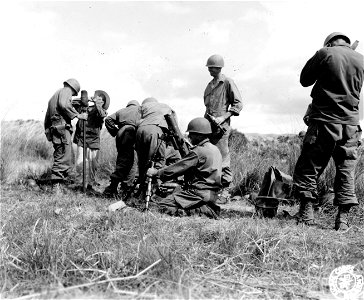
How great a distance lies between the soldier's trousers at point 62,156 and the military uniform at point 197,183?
8.99 feet

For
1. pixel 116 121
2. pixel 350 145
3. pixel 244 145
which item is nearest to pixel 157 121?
pixel 116 121

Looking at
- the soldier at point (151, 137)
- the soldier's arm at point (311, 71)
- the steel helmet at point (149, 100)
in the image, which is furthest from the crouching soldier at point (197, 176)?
the steel helmet at point (149, 100)

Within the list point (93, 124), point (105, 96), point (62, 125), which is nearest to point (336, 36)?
point (62, 125)

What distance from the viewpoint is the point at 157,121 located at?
7199mm

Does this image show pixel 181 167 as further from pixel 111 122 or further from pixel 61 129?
pixel 61 129

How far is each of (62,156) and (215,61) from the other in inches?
122

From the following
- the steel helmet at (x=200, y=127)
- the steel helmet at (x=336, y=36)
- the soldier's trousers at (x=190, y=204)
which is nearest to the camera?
the steel helmet at (x=336, y=36)

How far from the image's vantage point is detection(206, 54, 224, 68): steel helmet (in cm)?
753

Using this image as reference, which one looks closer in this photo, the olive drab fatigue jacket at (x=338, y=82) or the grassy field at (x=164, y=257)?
the grassy field at (x=164, y=257)

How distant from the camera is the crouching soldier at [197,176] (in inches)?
227

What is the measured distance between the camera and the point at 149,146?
23.1 feet

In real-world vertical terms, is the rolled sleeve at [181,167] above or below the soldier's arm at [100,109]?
below

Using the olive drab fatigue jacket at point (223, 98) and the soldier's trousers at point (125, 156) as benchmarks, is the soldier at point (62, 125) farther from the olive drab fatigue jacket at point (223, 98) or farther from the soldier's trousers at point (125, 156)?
the olive drab fatigue jacket at point (223, 98)

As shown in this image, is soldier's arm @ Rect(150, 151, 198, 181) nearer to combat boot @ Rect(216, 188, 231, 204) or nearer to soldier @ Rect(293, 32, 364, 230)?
soldier @ Rect(293, 32, 364, 230)
